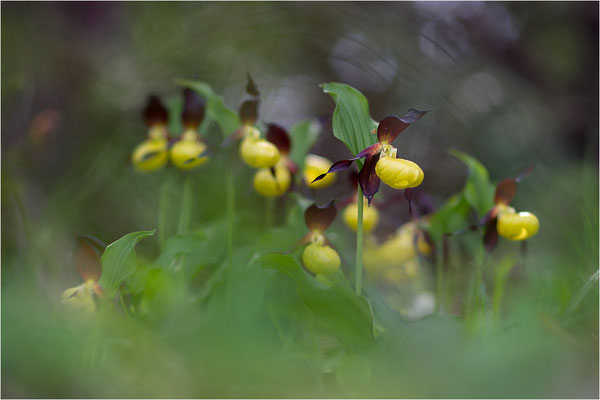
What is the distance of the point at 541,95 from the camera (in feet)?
8.44

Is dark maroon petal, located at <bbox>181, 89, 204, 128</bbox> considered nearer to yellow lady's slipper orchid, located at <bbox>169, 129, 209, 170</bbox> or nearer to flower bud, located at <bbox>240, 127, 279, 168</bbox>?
yellow lady's slipper orchid, located at <bbox>169, 129, 209, 170</bbox>

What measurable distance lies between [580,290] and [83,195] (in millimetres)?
1287

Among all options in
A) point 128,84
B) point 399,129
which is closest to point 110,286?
point 399,129

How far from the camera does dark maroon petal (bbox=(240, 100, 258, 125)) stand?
1.04 m

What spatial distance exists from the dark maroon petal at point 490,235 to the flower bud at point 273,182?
50cm

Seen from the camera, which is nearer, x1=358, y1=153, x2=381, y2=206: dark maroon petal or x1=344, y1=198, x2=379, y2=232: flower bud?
x1=358, y1=153, x2=381, y2=206: dark maroon petal

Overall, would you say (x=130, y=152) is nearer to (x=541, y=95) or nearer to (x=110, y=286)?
(x=110, y=286)

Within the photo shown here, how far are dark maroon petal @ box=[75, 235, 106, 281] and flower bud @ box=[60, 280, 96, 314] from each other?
0.02 m

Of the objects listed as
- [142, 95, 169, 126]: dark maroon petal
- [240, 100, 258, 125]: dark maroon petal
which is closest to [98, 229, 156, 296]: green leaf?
[240, 100, 258, 125]: dark maroon petal

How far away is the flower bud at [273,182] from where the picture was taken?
1.11 meters

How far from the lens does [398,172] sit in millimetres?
788

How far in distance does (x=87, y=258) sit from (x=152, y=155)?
15.9 inches

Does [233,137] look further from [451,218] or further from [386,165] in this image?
[451,218]

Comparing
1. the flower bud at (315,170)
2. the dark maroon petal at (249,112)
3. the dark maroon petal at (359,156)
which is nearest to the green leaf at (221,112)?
the dark maroon petal at (249,112)
